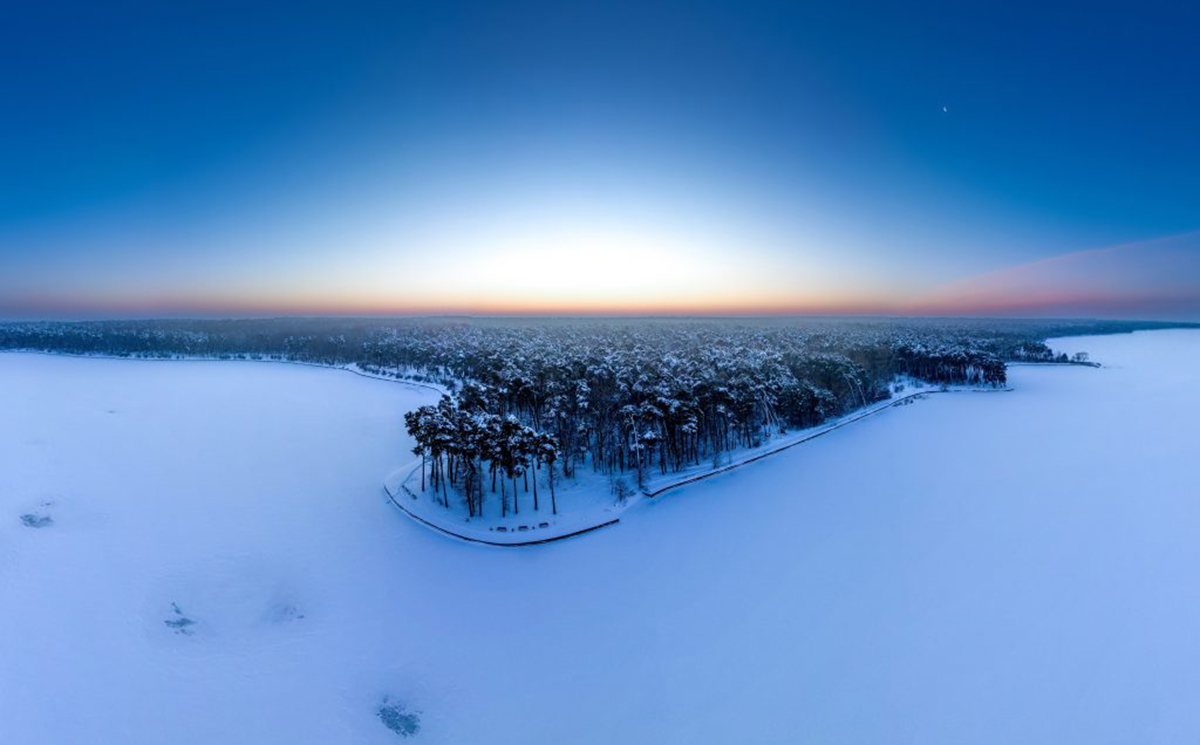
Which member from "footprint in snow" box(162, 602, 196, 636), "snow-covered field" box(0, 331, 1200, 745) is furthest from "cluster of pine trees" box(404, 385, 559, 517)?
"footprint in snow" box(162, 602, 196, 636)

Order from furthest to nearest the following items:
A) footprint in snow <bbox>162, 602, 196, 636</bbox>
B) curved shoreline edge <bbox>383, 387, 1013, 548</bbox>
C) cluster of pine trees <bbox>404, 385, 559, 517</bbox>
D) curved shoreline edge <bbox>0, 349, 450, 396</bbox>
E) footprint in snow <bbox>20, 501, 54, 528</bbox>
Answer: curved shoreline edge <bbox>0, 349, 450, 396</bbox> < cluster of pine trees <bbox>404, 385, 559, 517</bbox> < footprint in snow <bbox>20, 501, 54, 528</bbox> < curved shoreline edge <bbox>383, 387, 1013, 548</bbox> < footprint in snow <bbox>162, 602, 196, 636</bbox>

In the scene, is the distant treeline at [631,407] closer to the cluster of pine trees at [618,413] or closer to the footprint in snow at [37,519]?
the cluster of pine trees at [618,413]

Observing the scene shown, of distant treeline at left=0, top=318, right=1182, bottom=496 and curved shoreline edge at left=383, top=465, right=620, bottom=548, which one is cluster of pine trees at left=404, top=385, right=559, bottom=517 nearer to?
distant treeline at left=0, top=318, right=1182, bottom=496

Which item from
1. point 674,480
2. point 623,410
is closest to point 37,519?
point 623,410

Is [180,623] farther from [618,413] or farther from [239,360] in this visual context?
[239,360]

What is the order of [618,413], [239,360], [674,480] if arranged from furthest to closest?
1. [239,360]
2. [618,413]
3. [674,480]

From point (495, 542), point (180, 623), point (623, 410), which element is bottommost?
point (180, 623)

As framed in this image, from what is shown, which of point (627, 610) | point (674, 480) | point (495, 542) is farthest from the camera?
point (674, 480)

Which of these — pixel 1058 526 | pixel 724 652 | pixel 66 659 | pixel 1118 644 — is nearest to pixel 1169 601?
pixel 1118 644

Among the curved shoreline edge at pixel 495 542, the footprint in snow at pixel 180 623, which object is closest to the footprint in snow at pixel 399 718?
the footprint in snow at pixel 180 623
